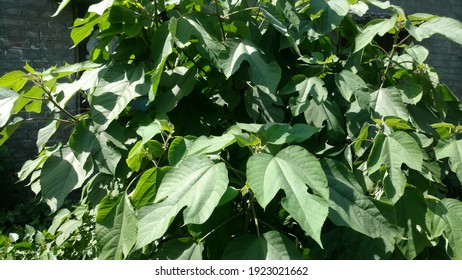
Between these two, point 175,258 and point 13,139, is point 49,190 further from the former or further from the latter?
point 13,139

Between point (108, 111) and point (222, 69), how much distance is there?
0.30m

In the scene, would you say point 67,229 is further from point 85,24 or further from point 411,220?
point 411,220

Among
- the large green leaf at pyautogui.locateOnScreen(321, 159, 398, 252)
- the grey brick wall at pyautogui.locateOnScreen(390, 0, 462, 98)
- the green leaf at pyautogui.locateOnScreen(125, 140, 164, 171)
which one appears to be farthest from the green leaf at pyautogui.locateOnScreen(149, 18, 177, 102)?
the grey brick wall at pyautogui.locateOnScreen(390, 0, 462, 98)

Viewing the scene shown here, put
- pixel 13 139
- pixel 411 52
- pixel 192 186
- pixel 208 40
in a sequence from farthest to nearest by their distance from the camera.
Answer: pixel 13 139
pixel 411 52
pixel 208 40
pixel 192 186

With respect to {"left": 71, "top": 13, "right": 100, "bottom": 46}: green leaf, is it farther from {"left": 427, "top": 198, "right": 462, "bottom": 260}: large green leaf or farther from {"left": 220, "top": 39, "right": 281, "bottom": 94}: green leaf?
{"left": 427, "top": 198, "right": 462, "bottom": 260}: large green leaf

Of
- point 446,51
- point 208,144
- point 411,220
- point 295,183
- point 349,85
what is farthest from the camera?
point 446,51

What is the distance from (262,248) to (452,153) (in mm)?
530

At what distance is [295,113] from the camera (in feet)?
4.47

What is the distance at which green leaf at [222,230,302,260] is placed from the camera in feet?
3.67

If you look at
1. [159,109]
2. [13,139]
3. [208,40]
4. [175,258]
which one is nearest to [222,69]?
[208,40]

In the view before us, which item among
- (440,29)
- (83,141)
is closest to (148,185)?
(83,141)

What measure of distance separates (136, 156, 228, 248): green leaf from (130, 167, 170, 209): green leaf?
10cm

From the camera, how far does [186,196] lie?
1046 mm

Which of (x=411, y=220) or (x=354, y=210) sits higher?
(x=354, y=210)
